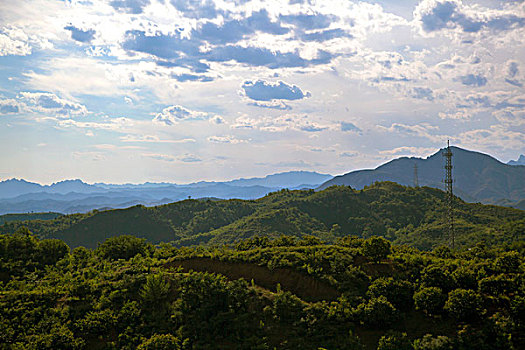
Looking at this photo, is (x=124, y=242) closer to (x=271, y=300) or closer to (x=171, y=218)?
(x=271, y=300)

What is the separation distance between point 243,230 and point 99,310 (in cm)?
9357

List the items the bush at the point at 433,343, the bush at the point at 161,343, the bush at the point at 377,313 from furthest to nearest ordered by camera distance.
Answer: the bush at the point at 377,313
the bush at the point at 161,343
the bush at the point at 433,343

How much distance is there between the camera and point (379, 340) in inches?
890

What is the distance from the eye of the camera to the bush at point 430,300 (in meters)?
24.4

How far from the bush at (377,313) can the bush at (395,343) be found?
151cm

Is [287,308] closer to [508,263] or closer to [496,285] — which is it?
[496,285]

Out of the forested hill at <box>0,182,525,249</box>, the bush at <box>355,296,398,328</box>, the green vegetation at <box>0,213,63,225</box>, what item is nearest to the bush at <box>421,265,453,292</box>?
the bush at <box>355,296,398,328</box>

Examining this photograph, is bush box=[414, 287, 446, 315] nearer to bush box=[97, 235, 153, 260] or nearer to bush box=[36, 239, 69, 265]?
bush box=[97, 235, 153, 260]

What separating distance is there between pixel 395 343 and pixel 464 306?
520cm

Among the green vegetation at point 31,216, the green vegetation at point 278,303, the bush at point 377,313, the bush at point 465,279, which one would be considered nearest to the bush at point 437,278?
the green vegetation at point 278,303

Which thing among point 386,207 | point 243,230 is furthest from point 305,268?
point 386,207

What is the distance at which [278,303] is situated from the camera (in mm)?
25672

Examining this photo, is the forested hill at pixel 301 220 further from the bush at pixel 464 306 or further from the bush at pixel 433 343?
the bush at pixel 433 343

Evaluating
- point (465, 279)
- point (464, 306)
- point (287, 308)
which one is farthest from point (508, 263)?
point (287, 308)
